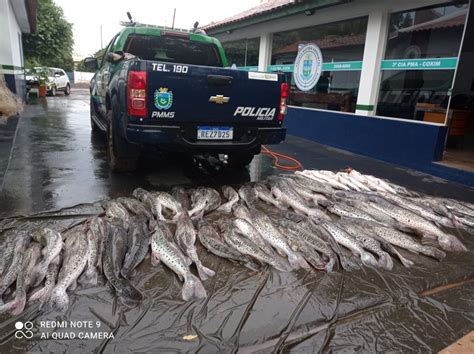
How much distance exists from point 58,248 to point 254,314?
190 cm

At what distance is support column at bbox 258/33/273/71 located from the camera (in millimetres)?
12719

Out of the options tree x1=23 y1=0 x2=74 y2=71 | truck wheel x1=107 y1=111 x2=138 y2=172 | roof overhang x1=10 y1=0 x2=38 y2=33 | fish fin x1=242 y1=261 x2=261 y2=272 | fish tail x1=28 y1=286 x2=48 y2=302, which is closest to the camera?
fish tail x1=28 y1=286 x2=48 y2=302

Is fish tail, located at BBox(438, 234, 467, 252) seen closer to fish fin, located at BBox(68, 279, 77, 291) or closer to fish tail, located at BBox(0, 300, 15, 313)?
fish fin, located at BBox(68, 279, 77, 291)

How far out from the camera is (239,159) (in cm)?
710

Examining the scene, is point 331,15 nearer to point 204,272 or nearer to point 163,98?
point 163,98

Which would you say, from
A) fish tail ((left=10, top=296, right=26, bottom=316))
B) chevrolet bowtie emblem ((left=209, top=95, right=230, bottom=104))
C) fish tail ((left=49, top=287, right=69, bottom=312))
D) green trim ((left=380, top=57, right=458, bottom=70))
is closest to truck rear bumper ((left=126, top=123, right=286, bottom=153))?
chevrolet bowtie emblem ((left=209, top=95, right=230, bottom=104))

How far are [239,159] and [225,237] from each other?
3.25 m

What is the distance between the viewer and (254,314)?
2885mm

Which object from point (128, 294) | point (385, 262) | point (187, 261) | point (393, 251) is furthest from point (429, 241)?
point (128, 294)

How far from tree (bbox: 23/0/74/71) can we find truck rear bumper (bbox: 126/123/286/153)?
25.8 meters

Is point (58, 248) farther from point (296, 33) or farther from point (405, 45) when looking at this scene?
point (296, 33)

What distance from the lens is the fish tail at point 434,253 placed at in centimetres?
393

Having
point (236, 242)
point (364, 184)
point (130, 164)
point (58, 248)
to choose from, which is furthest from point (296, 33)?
point (58, 248)

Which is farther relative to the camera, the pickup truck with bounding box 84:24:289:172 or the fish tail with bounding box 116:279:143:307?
the pickup truck with bounding box 84:24:289:172
